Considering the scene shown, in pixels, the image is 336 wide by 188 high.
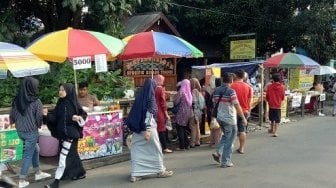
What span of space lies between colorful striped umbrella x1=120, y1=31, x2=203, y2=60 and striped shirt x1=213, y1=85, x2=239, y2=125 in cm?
140

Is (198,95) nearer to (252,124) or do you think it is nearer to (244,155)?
(244,155)

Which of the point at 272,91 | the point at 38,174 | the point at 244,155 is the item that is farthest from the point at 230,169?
the point at 272,91

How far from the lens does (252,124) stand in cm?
1431

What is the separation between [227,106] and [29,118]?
138 inches

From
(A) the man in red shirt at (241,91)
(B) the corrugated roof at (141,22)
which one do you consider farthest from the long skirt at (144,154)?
(B) the corrugated roof at (141,22)

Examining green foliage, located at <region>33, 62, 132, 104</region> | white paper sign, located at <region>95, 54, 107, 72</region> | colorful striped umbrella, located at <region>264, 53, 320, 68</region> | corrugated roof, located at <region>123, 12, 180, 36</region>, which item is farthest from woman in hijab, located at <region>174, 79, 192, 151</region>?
corrugated roof, located at <region>123, 12, 180, 36</region>

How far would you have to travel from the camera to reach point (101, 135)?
8758mm

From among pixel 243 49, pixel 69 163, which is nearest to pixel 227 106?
pixel 69 163

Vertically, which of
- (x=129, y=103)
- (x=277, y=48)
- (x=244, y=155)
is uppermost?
(x=277, y=48)

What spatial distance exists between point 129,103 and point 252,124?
4.95 meters

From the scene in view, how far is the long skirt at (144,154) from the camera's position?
7461 mm

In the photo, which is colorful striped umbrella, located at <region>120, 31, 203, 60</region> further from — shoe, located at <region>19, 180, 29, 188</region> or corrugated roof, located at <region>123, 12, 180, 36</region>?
corrugated roof, located at <region>123, 12, 180, 36</region>

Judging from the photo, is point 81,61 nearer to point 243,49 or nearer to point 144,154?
point 144,154

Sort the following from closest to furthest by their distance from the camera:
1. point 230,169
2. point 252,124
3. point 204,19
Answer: point 230,169 < point 252,124 < point 204,19
